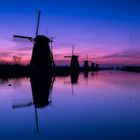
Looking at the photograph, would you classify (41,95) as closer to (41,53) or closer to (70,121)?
(70,121)

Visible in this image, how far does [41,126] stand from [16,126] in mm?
773

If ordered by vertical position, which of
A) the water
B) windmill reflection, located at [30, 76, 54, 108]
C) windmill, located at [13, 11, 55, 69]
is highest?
windmill, located at [13, 11, 55, 69]

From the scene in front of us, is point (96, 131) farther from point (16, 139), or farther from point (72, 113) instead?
point (72, 113)

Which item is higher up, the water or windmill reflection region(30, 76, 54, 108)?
the water

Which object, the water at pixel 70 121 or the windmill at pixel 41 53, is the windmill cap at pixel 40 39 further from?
the water at pixel 70 121

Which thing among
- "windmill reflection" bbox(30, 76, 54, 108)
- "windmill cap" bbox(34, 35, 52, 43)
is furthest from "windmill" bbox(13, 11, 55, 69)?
"windmill reflection" bbox(30, 76, 54, 108)

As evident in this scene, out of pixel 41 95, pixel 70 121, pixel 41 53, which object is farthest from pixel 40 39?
pixel 70 121

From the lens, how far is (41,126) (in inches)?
330

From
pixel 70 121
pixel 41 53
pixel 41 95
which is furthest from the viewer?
pixel 41 53

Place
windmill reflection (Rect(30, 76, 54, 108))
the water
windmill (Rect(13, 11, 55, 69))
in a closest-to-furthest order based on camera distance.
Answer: the water
windmill reflection (Rect(30, 76, 54, 108))
windmill (Rect(13, 11, 55, 69))

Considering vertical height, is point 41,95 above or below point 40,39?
below

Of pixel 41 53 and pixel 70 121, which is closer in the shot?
pixel 70 121

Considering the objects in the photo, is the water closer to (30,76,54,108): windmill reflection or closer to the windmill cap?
(30,76,54,108): windmill reflection

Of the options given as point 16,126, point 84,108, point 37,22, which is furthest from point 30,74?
point 16,126
